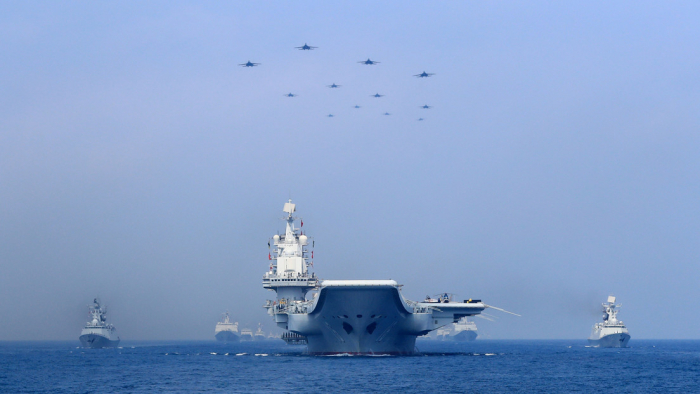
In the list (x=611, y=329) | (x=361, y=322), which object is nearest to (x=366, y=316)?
(x=361, y=322)

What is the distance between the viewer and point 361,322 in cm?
5894

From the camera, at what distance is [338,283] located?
5494 cm

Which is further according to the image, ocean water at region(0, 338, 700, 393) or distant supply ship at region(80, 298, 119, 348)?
distant supply ship at region(80, 298, 119, 348)

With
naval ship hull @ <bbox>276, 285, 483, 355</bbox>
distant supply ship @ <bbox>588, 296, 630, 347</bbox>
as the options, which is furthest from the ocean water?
distant supply ship @ <bbox>588, 296, 630, 347</bbox>

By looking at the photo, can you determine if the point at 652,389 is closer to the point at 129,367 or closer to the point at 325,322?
the point at 325,322

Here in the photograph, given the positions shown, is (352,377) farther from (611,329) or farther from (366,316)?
(611,329)

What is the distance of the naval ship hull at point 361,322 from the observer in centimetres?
5622

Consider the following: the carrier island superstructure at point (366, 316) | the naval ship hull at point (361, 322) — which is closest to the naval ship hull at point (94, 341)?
the carrier island superstructure at point (366, 316)

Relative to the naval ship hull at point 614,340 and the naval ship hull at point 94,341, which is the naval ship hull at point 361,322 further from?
the naval ship hull at point 94,341

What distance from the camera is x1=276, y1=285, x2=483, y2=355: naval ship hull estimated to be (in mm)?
56219

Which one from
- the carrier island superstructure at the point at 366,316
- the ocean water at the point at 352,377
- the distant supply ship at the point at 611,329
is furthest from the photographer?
the distant supply ship at the point at 611,329

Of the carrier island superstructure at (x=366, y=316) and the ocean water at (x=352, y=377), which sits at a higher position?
the carrier island superstructure at (x=366, y=316)

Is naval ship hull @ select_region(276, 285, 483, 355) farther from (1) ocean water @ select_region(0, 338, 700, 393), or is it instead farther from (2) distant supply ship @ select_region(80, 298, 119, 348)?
(2) distant supply ship @ select_region(80, 298, 119, 348)

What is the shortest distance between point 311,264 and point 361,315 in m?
24.7
